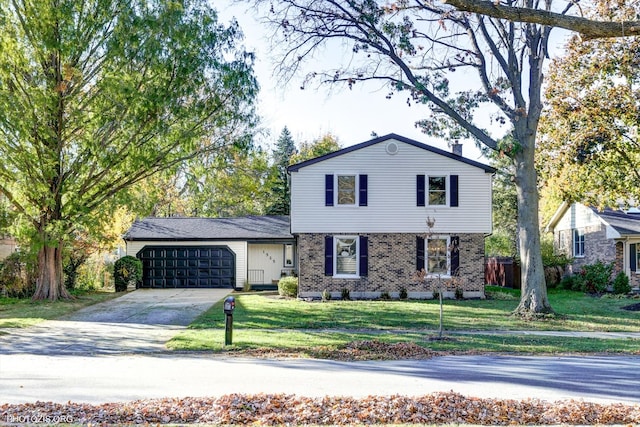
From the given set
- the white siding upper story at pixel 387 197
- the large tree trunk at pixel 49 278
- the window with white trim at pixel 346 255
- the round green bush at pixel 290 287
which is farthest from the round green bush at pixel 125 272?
the window with white trim at pixel 346 255

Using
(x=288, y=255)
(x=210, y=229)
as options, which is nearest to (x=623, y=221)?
(x=288, y=255)

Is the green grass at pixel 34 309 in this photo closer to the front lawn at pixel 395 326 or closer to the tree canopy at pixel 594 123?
the front lawn at pixel 395 326

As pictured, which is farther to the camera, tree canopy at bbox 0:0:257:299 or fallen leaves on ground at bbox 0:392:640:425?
tree canopy at bbox 0:0:257:299

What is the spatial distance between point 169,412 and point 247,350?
5.40m

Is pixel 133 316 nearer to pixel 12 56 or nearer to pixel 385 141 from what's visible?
pixel 12 56

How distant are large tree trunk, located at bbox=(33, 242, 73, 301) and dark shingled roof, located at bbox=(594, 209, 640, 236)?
25.4 metres

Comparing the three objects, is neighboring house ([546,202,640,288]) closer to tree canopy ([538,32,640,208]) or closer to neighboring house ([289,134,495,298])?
tree canopy ([538,32,640,208])

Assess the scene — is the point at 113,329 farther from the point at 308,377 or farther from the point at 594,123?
the point at 594,123

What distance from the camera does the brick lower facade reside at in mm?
23797

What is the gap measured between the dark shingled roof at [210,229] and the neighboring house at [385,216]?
5.50 meters

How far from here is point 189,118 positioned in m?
20.6

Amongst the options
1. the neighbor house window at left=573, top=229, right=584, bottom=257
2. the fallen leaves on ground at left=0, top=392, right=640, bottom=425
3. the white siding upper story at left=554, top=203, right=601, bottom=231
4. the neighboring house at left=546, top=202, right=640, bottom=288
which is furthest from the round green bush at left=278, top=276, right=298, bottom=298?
the neighbor house window at left=573, top=229, right=584, bottom=257

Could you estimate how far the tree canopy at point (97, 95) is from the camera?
63.6 feet

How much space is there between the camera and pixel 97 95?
2050 centimetres
